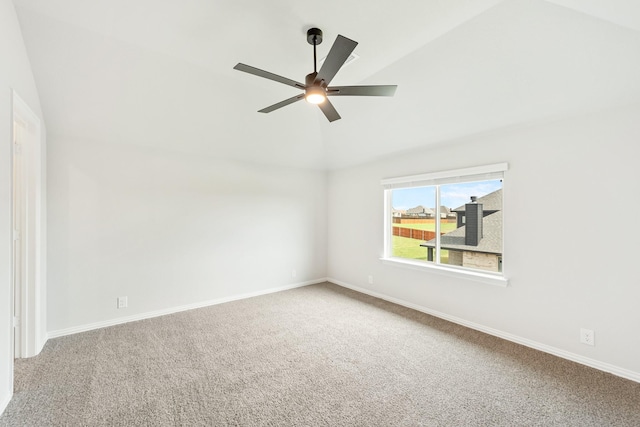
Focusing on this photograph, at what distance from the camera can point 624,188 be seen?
2.26m

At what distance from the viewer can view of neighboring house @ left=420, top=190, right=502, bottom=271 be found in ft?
10.6

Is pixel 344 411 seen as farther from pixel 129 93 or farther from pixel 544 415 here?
pixel 129 93

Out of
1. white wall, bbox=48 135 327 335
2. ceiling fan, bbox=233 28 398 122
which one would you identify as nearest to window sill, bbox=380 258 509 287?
white wall, bbox=48 135 327 335

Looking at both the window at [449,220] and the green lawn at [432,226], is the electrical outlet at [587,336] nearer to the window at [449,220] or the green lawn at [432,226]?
the window at [449,220]

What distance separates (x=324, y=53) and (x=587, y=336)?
11.5 ft

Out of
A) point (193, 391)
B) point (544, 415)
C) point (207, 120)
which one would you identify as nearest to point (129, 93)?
point (207, 120)

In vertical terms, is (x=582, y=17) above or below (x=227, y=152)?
above

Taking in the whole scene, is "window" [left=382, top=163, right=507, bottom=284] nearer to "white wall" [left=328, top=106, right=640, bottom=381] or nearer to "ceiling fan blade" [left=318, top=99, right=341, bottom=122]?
"white wall" [left=328, top=106, right=640, bottom=381]

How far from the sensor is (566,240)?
2.56 m

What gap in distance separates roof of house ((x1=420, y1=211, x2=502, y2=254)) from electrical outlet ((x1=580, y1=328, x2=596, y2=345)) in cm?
99

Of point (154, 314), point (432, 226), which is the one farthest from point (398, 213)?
point (154, 314)

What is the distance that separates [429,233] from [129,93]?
161 inches

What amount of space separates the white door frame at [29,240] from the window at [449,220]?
412 centimetres

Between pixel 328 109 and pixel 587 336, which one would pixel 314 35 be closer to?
pixel 328 109
